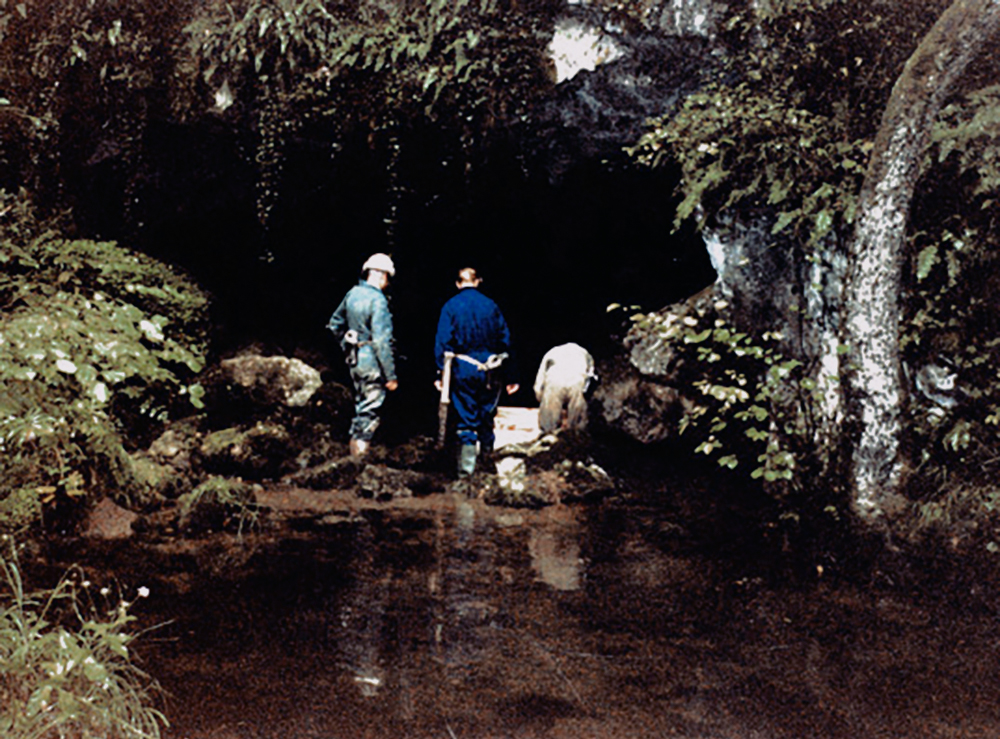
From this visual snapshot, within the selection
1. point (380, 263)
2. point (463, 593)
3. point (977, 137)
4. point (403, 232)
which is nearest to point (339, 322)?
point (380, 263)

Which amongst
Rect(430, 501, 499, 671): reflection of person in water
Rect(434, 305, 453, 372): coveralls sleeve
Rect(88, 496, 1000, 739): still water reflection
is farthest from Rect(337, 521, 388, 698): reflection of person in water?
Rect(434, 305, 453, 372): coveralls sleeve

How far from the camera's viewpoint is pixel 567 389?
1137 centimetres

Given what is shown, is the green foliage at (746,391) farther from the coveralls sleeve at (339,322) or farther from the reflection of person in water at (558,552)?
the coveralls sleeve at (339,322)

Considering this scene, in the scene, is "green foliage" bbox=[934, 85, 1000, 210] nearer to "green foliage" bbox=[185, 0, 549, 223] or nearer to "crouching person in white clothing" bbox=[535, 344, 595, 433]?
"green foliage" bbox=[185, 0, 549, 223]

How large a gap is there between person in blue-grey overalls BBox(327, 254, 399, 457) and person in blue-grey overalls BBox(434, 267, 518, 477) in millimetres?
679

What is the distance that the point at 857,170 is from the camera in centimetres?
810

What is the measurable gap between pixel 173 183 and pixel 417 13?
3776 mm

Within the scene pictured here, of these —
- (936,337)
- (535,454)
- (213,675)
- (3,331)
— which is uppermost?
(936,337)

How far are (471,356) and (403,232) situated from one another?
264 cm

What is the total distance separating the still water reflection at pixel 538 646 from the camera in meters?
4.79

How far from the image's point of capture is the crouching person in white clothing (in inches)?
447

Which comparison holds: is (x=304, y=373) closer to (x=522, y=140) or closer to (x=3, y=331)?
(x=522, y=140)

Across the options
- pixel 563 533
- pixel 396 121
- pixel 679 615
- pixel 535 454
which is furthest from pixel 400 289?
pixel 679 615

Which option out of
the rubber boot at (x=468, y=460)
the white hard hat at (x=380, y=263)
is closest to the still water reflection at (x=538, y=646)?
the rubber boot at (x=468, y=460)
